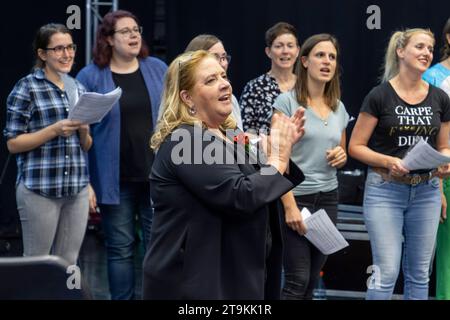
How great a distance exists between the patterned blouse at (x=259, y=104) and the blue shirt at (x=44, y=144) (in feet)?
2.87

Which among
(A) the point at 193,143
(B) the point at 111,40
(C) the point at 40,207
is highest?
(B) the point at 111,40

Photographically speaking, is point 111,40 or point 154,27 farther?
point 154,27

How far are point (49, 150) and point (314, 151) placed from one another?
1.27 meters

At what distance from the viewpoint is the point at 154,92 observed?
4.34m

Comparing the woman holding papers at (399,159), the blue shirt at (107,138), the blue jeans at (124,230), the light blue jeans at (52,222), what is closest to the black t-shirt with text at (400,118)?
the woman holding papers at (399,159)

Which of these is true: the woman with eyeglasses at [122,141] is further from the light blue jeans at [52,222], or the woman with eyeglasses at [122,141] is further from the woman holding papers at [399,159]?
the woman holding papers at [399,159]

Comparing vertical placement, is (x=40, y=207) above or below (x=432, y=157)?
below

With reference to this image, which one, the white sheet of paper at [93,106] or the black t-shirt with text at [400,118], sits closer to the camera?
the white sheet of paper at [93,106]

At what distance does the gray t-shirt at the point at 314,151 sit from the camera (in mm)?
3938

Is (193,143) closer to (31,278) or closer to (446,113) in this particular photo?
(31,278)

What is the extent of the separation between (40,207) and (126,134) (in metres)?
0.57

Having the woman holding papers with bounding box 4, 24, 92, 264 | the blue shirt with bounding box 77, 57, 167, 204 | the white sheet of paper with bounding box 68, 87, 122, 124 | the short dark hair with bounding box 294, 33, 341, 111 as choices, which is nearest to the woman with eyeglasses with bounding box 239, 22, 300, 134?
the short dark hair with bounding box 294, 33, 341, 111

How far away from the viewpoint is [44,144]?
4137 mm
